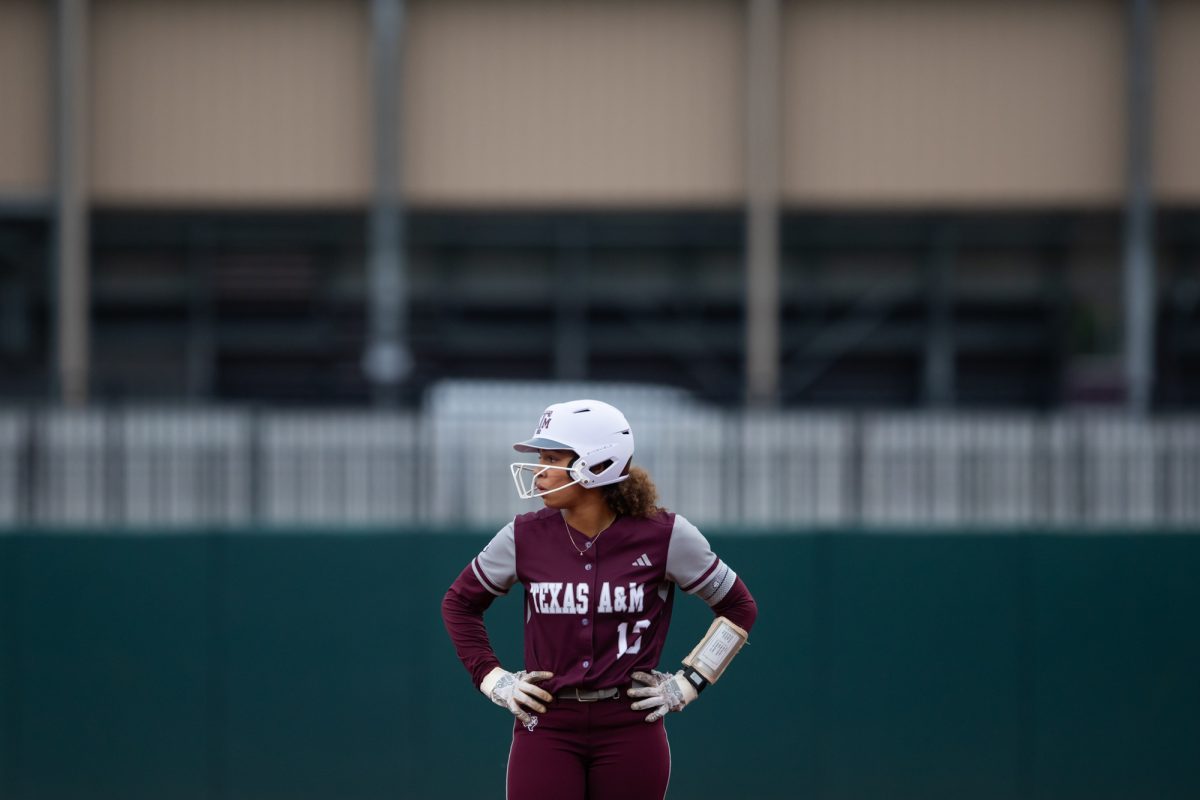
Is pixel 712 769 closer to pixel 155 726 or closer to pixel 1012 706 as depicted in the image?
pixel 1012 706

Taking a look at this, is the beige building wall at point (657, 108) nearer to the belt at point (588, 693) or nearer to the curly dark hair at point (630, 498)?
the curly dark hair at point (630, 498)

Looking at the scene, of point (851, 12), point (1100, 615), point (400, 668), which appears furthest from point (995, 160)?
point (400, 668)

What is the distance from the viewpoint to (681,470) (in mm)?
8844

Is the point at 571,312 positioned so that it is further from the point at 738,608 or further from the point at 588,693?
the point at 588,693

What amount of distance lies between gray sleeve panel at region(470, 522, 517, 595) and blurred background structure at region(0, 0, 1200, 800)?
154 inches

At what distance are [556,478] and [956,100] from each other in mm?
16078

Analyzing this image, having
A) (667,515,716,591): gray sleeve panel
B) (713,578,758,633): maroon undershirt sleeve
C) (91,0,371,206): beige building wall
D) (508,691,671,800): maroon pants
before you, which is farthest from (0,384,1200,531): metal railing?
(91,0,371,206): beige building wall

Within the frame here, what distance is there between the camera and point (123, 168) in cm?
1877

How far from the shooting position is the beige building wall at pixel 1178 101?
62.2 ft

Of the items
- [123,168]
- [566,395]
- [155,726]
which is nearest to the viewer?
[155,726]

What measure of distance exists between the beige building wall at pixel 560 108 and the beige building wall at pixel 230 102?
971 millimetres

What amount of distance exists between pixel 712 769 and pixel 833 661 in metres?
1.02

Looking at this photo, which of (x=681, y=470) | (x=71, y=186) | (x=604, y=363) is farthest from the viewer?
(x=604, y=363)

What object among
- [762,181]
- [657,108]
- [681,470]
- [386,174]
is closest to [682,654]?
[681,470]
